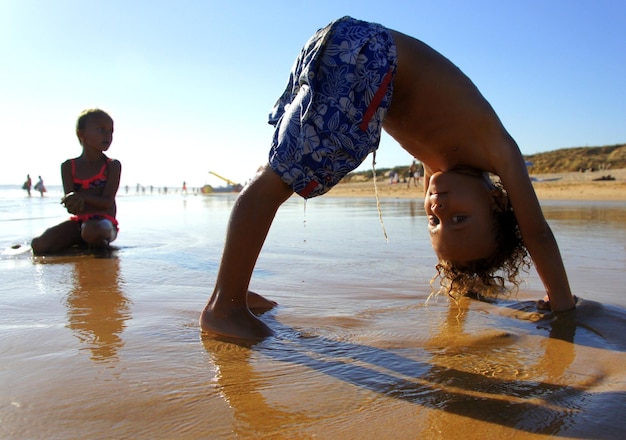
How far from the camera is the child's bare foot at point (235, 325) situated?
1.95m

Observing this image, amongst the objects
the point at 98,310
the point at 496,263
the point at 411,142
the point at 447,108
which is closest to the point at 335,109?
the point at 447,108

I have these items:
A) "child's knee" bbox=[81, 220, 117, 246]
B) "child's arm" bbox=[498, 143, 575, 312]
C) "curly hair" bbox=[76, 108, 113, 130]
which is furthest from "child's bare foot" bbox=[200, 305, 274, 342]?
"curly hair" bbox=[76, 108, 113, 130]

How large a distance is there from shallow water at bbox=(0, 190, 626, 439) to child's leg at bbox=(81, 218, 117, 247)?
4.58 ft

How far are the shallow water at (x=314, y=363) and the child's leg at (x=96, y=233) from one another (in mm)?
1396

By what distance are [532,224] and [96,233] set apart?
3.86m

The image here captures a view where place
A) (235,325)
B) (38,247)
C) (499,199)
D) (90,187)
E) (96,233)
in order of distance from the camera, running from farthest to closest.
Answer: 1. (90,187)
2. (96,233)
3. (38,247)
4. (499,199)
5. (235,325)

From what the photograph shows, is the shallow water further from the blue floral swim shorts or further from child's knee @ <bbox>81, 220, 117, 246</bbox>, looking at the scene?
child's knee @ <bbox>81, 220, 117, 246</bbox>

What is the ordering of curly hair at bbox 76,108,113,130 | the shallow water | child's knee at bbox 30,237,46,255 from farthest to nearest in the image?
curly hair at bbox 76,108,113,130
child's knee at bbox 30,237,46,255
the shallow water

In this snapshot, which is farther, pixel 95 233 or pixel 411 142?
pixel 95 233

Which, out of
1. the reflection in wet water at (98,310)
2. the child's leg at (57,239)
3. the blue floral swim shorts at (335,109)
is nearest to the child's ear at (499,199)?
the blue floral swim shorts at (335,109)

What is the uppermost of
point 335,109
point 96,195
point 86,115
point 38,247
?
point 86,115

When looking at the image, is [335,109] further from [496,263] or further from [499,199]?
[496,263]

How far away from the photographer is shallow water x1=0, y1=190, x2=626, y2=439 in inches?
48.1

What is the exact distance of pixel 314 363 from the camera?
5.48 ft
